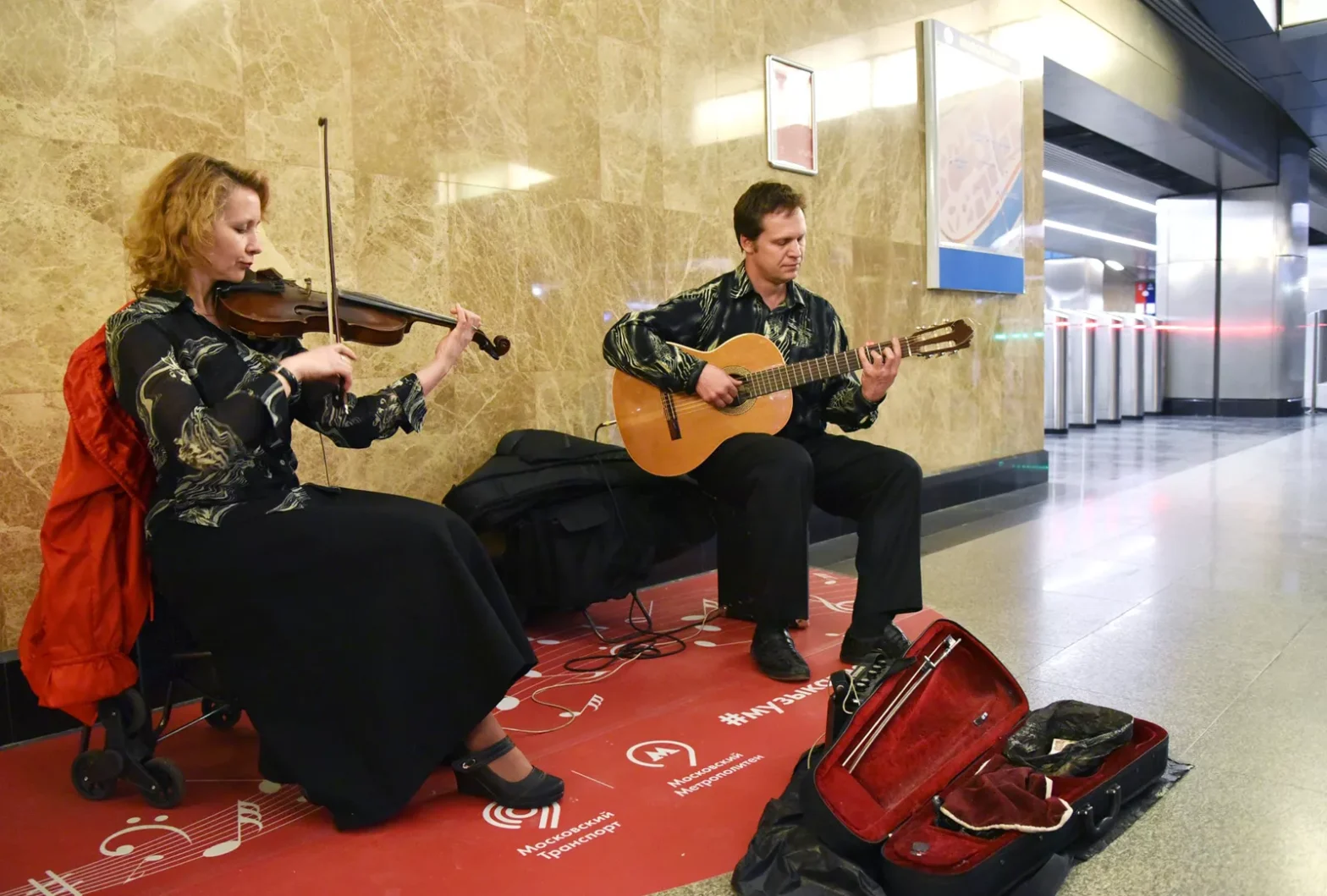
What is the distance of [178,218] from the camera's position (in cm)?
186

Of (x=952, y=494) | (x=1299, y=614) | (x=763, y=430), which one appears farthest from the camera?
(x=952, y=494)

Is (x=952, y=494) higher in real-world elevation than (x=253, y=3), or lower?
lower

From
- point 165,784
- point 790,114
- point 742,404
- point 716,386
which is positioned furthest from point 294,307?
point 790,114

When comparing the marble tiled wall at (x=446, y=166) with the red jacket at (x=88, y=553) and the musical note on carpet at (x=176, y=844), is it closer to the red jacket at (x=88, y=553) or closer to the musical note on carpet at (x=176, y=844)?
the red jacket at (x=88, y=553)

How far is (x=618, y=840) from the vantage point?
176 cm

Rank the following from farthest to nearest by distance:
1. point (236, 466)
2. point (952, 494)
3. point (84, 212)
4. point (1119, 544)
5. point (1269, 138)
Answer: point (1269, 138)
point (952, 494)
point (1119, 544)
point (84, 212)
point (236, 466)

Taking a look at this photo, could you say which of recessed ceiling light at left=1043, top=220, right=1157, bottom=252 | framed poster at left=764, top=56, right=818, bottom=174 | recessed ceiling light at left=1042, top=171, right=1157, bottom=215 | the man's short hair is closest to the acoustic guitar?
the man's short hair

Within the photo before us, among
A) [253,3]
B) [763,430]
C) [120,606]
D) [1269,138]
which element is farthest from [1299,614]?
[1269,138]

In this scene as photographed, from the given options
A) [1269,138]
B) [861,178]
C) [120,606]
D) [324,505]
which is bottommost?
[120,606]

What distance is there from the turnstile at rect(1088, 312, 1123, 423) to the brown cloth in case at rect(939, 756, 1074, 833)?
11611 millimetres

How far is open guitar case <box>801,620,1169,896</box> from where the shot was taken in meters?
1.51

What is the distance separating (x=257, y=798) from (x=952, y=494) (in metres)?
4.30

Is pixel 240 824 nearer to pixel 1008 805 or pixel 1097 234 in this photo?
pixel 1008 805

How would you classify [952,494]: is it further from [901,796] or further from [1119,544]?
[901,796]
